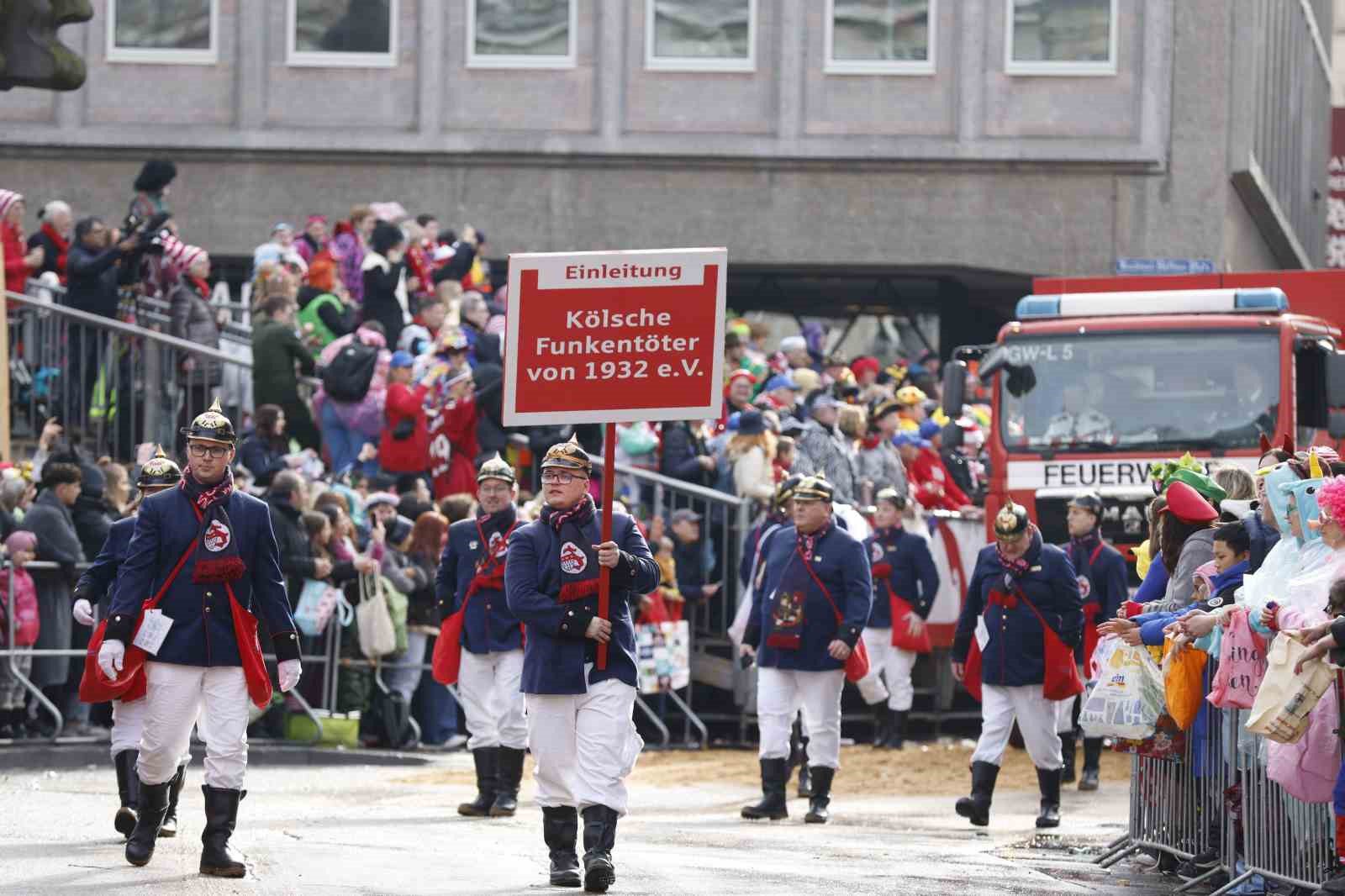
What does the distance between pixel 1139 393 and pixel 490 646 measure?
680 cm

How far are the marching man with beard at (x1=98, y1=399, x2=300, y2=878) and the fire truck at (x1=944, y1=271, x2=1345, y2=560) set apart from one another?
29.5 feet

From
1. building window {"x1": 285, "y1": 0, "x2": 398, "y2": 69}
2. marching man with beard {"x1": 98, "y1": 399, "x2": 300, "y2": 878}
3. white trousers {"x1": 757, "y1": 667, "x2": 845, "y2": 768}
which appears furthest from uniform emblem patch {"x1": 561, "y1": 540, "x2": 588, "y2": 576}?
building window {"x1": 285, "y1": 0, "x2": 398, "y2": 69}

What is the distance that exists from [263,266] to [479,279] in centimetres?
313

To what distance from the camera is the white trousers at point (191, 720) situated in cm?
1113

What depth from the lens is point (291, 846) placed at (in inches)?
483

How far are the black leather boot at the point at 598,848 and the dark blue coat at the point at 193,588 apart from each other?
1.40 metres

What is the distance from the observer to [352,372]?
→ 20109 mm

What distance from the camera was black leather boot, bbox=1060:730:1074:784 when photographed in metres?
17.8

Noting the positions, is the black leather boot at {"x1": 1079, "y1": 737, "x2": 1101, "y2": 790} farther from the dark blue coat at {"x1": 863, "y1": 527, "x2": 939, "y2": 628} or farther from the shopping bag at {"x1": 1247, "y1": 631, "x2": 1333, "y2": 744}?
the shopping bag at {"x1": 1247, "y1": 631, "x2": 1333, "y2": 744}

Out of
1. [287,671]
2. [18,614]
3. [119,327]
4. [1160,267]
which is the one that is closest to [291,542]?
[18,614]

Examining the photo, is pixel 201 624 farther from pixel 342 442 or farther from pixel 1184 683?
pixel 342 442

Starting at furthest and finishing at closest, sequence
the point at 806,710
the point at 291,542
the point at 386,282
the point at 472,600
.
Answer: the point at 386,282
the point at 291,542
the point at 806,710
the point at 472,600

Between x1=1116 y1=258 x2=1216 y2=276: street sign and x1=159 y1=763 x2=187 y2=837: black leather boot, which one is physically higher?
x1=1116 y1=258 x2=1216 y2=276: street sign

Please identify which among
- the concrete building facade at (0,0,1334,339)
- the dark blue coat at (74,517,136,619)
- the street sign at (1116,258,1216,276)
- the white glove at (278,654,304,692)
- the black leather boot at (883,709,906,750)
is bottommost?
the black leather boot at (883,709,906,750)
